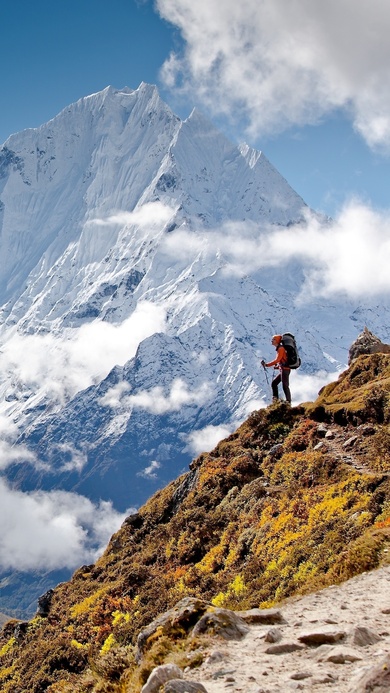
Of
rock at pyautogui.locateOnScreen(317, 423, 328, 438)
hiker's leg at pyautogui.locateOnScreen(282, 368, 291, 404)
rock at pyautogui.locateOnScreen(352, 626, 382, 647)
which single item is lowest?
rock at pyautogui.locateOnScreen(352, 626, 382, 647)

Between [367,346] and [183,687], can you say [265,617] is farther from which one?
[367,346]

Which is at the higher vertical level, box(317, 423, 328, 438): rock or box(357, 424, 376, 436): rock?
box(317, 423, 328, 438): rock

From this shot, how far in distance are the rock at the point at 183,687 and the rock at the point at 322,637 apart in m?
1.96

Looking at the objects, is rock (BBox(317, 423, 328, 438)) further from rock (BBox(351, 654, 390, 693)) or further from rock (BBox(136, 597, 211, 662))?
rock (BBox(351, 654, 390, 693))

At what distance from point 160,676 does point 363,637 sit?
279 centimetres

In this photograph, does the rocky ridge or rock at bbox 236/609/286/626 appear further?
rock at bbox 236/609/286/626

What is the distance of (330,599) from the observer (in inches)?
452

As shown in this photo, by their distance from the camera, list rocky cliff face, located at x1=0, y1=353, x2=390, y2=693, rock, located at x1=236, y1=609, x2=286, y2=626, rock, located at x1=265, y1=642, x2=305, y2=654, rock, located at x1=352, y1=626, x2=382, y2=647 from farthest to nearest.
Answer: rocky cliff face, located at x1=0, y1=353, x2=390, y2=693 < rock, located at x1=236, y1=609, x2=286, y2=626 < rock, located at x1=265, y1=642, x2=305, y2=654 < rock, located at x1=352, y1=626, x2=382, y2=647

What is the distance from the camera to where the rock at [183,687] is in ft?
25.6

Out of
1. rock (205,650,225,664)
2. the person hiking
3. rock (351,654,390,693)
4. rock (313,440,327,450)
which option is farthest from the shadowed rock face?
rock (351,654,390,693)

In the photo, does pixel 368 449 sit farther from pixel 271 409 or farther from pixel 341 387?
pixel 341 387

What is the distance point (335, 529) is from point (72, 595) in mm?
12631

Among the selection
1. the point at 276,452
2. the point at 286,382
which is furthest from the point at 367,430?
the point at 286,382

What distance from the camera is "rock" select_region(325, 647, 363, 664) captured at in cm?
834
